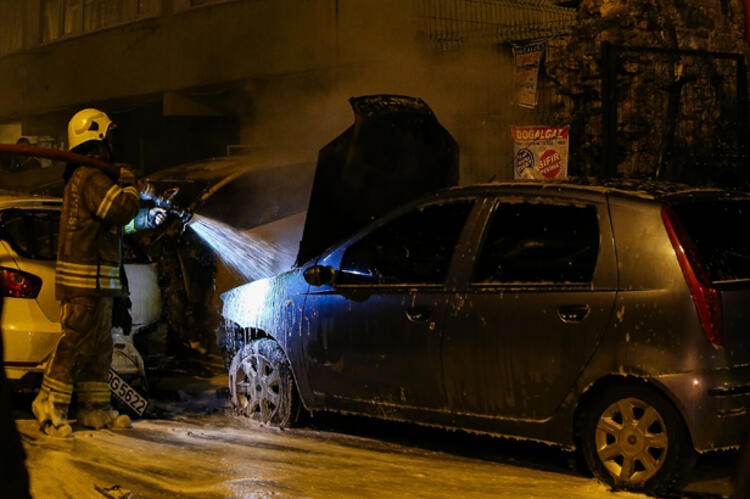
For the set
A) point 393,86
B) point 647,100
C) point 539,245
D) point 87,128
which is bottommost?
point 539,245

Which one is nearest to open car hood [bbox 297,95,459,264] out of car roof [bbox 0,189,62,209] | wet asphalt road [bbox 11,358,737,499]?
wet asphalt road [bbox 11,358,737,499]

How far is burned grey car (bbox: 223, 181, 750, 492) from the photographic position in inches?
201

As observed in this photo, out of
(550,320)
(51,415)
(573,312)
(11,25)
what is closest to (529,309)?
(550,320)

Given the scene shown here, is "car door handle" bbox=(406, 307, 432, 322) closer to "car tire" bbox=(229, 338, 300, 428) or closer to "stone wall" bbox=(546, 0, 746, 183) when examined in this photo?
"car tire" bbox=(229, 338, 300, 428)

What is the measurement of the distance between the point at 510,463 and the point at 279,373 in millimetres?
1721

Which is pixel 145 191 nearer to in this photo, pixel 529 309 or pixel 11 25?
pixel 529 309

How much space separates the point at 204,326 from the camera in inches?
378

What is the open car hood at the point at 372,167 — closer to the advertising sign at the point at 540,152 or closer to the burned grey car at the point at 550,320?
the advertising sign at the point at 540,152

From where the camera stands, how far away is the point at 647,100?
11.0m

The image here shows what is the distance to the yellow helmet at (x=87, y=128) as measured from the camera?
263 inches

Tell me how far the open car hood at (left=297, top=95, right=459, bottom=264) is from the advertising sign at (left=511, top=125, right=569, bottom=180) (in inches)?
32.0

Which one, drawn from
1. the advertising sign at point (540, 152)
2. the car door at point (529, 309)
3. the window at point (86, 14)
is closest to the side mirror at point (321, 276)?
the car door at point (529, 309)

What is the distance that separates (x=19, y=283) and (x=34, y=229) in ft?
2.60

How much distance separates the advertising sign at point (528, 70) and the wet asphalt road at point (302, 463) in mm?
4865
